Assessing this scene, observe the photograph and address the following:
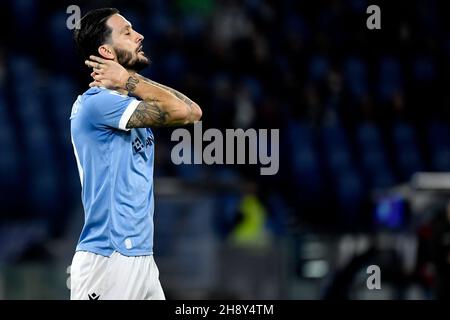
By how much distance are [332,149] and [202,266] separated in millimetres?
4035

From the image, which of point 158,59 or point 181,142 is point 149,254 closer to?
point 181,142

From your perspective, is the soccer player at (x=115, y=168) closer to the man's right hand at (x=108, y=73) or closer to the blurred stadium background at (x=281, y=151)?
the man's right hand at (x=108, y=73)

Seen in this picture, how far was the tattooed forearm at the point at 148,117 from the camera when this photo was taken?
5078mm

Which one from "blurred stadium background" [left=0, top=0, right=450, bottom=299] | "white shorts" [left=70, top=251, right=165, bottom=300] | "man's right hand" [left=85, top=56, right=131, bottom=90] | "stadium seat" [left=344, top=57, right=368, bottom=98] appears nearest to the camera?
"white shorts" [left=70, top=251, right=165, bottom=300]

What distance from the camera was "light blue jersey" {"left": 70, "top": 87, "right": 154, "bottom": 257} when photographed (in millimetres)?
5062

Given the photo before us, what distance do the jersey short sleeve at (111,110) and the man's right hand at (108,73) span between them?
61 mm

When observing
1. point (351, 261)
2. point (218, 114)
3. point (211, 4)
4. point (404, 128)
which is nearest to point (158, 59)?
point (218, 114)

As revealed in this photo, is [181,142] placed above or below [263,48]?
below

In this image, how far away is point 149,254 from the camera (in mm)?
5176

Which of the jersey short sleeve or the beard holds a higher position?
the beard

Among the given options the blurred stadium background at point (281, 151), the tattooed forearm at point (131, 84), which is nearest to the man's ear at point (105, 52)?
the tattooed forearm at point (131, 84)

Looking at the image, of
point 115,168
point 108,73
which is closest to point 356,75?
point 108,73

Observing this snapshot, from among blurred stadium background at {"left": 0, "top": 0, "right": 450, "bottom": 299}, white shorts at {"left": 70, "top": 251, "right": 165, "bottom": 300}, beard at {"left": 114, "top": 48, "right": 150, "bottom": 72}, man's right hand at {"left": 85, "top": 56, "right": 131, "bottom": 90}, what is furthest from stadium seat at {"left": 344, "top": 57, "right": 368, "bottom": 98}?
white shorts at {"left": 70, "top": 251, "right": 165, "bottom": 300}

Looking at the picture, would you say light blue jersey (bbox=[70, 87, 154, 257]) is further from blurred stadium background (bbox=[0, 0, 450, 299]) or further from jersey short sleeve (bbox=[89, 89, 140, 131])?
blurred stadium background (bbox=[0, 0, 450, 299])
